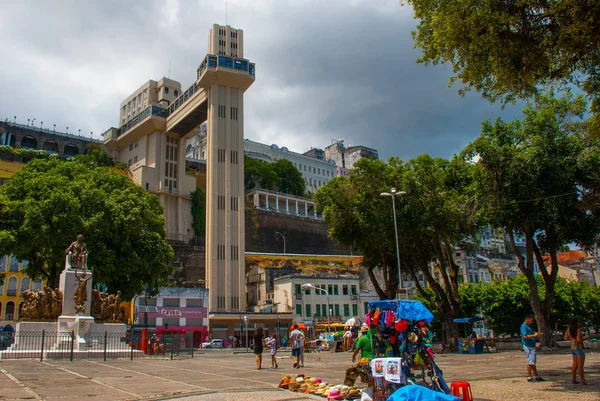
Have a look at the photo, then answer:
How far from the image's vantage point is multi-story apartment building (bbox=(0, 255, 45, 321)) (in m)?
52.8

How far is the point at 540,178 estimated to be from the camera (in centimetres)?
2502

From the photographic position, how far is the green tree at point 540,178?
80.5 ft

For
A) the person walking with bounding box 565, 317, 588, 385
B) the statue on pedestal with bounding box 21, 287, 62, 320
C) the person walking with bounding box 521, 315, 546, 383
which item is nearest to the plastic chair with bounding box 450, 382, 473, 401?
the person walking with bounding box 565, 317, 588, 385

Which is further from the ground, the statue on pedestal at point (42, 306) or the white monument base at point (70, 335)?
the statue on pedestal at point (42, 306)

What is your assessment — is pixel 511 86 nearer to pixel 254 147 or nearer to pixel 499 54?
pixel 499 54

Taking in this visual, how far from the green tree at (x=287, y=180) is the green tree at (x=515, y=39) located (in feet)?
282

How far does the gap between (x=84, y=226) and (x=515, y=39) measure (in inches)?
1114

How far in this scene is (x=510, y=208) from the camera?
25547mm

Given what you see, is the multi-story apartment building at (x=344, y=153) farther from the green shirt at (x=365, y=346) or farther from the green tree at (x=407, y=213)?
the green shirt at (x=365, y=346)

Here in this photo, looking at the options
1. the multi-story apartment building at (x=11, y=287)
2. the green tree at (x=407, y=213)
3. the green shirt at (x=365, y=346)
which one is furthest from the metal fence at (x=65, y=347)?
the multi-story apartment building at (x=11, y=287)

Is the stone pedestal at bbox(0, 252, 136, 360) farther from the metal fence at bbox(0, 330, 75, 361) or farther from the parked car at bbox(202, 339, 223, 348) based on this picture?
the parked car at bbox(202, 339, 223, 348)

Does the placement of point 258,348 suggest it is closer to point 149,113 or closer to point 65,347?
point 65,347

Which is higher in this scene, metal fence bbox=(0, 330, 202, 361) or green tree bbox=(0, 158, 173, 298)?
green tree bbox=(0, 158, 173, 298)

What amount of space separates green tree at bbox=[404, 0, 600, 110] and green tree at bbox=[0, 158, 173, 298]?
26.7 meters
